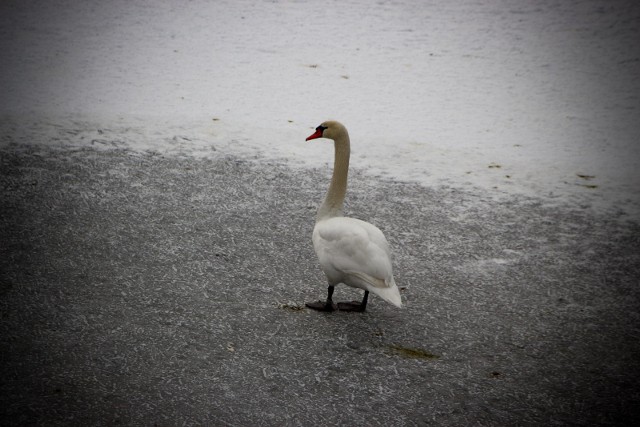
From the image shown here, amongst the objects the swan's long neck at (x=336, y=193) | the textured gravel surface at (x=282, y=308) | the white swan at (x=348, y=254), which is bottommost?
the textured gravel surface at (x=282, y=308)

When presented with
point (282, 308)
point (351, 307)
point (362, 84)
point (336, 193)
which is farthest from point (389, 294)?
point (362, 84)

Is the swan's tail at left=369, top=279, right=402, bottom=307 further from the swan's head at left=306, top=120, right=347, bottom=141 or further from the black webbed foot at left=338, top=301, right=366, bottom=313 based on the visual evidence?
the swan's head at left=306, top=120, right=347, bottom=141

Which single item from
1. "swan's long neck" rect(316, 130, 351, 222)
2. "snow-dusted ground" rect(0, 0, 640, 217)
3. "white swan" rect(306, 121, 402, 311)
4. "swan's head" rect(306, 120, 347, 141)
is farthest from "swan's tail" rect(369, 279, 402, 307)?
"snow-dusted ground" rect(0, 0, 640, 217)

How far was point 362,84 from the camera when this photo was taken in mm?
7422

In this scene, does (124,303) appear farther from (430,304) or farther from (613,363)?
(613,363)

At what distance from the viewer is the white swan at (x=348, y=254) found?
10.6 ft

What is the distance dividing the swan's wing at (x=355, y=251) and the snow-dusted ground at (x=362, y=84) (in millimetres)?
1945

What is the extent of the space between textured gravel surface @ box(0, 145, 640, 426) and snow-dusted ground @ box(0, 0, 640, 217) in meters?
0.64

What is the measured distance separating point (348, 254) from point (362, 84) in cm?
446

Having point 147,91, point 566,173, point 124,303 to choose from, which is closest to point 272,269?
point 124,303

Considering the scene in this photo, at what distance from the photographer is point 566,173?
5.49 m

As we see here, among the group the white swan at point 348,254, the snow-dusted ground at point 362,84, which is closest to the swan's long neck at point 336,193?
the white swan at point 348,254

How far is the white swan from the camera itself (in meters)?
3.23

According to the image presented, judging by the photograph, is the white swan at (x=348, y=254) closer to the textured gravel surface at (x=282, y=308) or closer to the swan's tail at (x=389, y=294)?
the swan's tail at (x=389, y=294)
